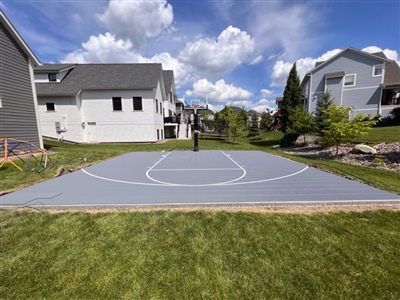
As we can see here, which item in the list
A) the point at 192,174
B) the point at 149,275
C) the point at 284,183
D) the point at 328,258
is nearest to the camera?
the point at 149,275

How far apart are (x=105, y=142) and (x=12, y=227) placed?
1825cm

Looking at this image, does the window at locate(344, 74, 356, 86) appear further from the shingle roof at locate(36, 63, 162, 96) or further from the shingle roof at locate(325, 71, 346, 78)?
the shingle roof at locate(36, 63, 162, 96)

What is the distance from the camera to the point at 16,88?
11.0 metres

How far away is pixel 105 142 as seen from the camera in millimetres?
20469

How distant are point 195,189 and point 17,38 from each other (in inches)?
530

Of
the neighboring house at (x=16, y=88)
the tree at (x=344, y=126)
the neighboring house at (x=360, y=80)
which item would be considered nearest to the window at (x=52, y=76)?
the neighboring house at (x=16, y=88)

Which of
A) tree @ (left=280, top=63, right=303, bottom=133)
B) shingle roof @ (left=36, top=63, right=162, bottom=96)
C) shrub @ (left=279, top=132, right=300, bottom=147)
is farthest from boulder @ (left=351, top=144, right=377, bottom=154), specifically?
shingle roof @ (left=36, top=63, right=162, bottom=96)

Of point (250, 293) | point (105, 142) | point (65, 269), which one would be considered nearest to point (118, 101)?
point (105, 142)

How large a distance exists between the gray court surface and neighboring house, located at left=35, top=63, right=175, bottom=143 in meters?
13.2

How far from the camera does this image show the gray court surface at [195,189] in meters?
4.67

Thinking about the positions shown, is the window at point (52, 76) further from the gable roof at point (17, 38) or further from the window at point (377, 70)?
the window at point (377, 70)

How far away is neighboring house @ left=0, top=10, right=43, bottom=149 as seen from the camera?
10.4 metres

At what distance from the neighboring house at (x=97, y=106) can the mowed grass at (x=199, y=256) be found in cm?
1704

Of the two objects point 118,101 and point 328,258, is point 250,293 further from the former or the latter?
point 118,101
